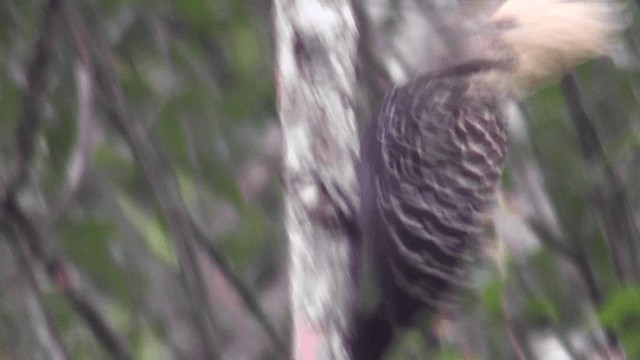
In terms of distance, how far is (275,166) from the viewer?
2732 mm

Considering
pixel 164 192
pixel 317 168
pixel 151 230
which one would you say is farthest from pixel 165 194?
pixel 317 168

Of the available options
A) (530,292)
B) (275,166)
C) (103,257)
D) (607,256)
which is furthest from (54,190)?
(607,256)

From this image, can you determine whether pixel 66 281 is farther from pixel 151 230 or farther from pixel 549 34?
pixel 549 34

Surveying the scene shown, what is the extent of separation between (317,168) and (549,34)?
70 centimetres

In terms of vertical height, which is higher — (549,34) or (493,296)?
(549,34)

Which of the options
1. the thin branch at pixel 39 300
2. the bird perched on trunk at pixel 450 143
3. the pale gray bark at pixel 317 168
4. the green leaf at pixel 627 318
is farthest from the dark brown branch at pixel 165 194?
the green leaf at pixel 627 318

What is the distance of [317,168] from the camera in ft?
5.19

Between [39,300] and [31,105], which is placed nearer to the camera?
[31,105]

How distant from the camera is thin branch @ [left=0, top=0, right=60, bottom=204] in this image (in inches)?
82.0

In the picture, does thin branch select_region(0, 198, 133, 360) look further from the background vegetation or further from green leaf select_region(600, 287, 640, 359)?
green leaf select_region(600, 287, 640, 359)

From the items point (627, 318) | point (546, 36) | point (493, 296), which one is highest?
point (546, 36)

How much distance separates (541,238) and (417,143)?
0.60 metres

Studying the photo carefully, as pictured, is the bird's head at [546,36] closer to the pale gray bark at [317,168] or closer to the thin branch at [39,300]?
the pale gray bark at [317,168]

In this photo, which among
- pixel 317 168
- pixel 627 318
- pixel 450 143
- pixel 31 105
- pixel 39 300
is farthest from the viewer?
pixel 39 300
